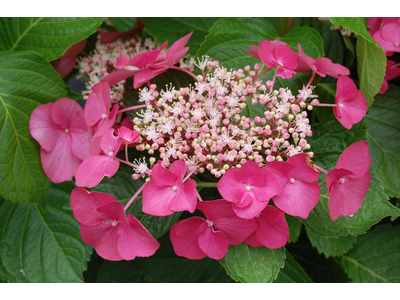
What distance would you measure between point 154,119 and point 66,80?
1.53ft

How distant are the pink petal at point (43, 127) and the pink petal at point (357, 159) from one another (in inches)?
21.5

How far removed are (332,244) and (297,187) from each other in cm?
43

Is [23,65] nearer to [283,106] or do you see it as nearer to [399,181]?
[283,106]

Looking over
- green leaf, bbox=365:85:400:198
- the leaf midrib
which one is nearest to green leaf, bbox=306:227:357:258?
green leaf, bbox=365:85:400:198

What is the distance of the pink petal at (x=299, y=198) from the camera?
0.54 meters

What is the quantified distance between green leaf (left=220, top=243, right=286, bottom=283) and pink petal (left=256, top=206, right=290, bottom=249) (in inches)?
1.8

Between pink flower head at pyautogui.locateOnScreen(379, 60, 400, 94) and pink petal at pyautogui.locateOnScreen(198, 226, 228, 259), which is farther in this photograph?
pink flower head at pyautogui.locateOnScreen(379, 60, 400, 94)

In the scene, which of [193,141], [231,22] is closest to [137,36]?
[231,22]

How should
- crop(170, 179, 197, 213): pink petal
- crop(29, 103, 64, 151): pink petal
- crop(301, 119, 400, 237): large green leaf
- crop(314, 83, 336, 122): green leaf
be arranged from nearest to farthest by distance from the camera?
crop(170, 179, 197, 213): pink petal → crop(301, 119, 400, 237): large green leaf → crop(29, 103, 64, 151): pink petal → crop(314, 83, 336, 122): green leaf

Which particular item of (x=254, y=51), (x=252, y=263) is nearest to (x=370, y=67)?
(x=254, y=51)

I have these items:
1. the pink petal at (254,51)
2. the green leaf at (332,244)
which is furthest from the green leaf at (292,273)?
the pink petal at (254,51)

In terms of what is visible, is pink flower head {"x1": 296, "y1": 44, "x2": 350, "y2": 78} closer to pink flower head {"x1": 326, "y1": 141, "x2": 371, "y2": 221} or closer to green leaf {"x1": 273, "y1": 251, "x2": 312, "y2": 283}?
pink flower head {"x1": 326, "y1": 141, "x2": 371, "y2": 221}

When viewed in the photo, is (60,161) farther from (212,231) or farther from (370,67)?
(370,67)

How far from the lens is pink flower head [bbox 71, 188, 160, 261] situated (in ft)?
1.81
